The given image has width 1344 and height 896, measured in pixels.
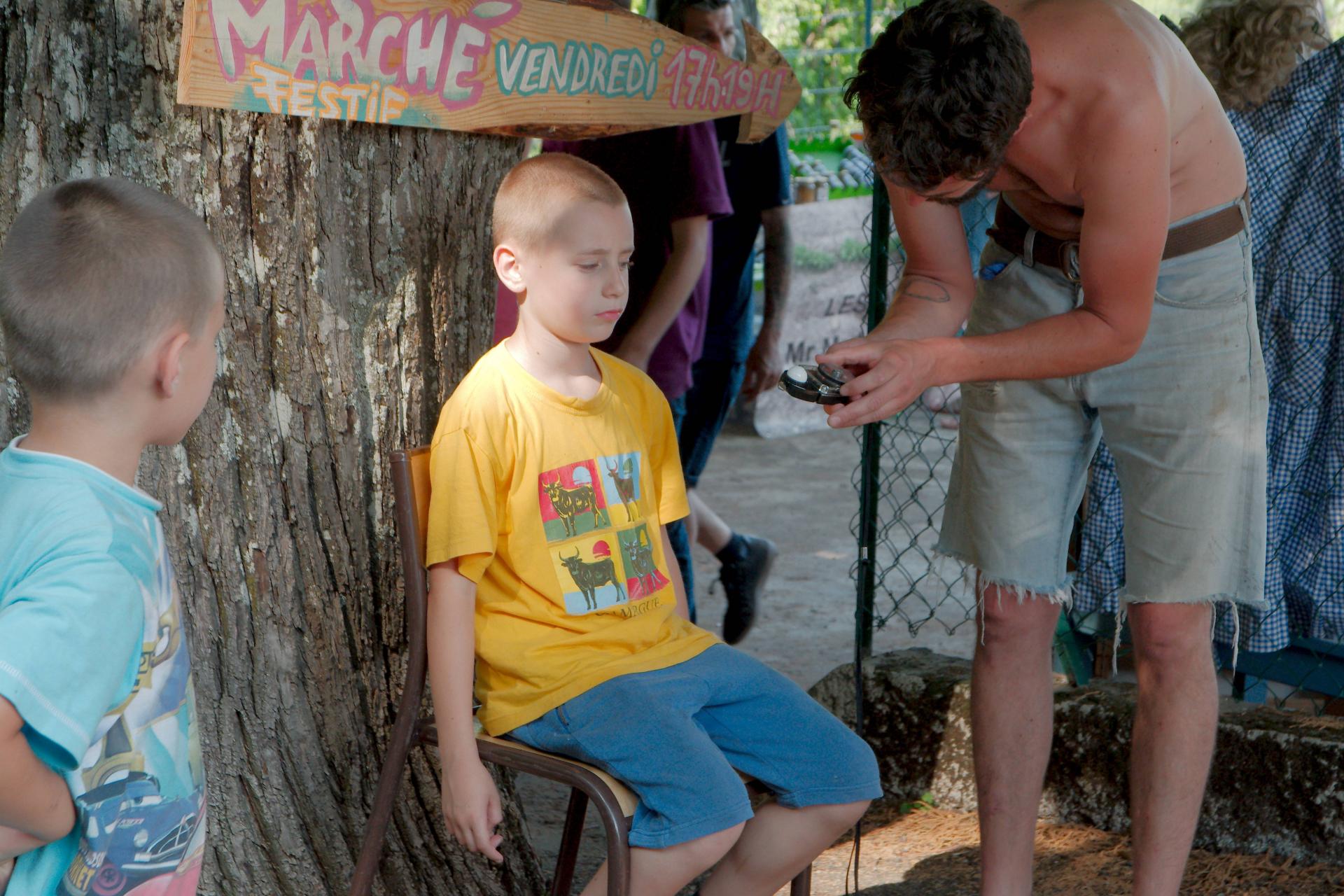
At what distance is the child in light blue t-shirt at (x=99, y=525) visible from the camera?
1.16 m

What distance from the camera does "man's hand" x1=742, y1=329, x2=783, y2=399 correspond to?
12.9 feet

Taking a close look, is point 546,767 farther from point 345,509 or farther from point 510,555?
point 345,509

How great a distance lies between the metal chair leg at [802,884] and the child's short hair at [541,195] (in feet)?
3.50

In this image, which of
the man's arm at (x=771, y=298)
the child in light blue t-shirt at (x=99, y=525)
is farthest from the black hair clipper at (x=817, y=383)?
the man's arm at (x=771, y=298)

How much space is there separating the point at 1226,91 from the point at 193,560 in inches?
98.1

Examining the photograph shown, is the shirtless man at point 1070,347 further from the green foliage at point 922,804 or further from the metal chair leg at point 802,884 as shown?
the green foliage at point 922,804

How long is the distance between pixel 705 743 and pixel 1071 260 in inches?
40.0

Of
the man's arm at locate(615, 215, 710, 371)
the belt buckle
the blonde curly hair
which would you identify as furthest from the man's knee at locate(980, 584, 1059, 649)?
the blonde curly hair

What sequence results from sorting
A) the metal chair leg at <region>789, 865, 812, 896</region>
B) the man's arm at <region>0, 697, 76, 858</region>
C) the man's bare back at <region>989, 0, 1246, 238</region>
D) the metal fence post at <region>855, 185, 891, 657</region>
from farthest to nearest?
the metal fence post at <region>855, 185, 891, 657</region> < the metal chair leg at <region>789, 865, 812, 896</region> < the man's bare back at <region>989, 0, 1246, 238</region> < the man's arm at <region>0, 697, 76, 858</region>

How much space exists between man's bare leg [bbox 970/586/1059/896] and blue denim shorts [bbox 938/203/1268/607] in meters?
0.06

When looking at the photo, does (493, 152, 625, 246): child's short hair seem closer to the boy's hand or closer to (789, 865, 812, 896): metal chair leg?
the boy's hand

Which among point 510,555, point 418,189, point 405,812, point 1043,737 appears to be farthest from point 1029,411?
point 405,812

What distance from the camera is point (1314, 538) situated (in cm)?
312

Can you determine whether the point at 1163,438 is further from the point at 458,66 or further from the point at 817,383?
the point at 458,66
